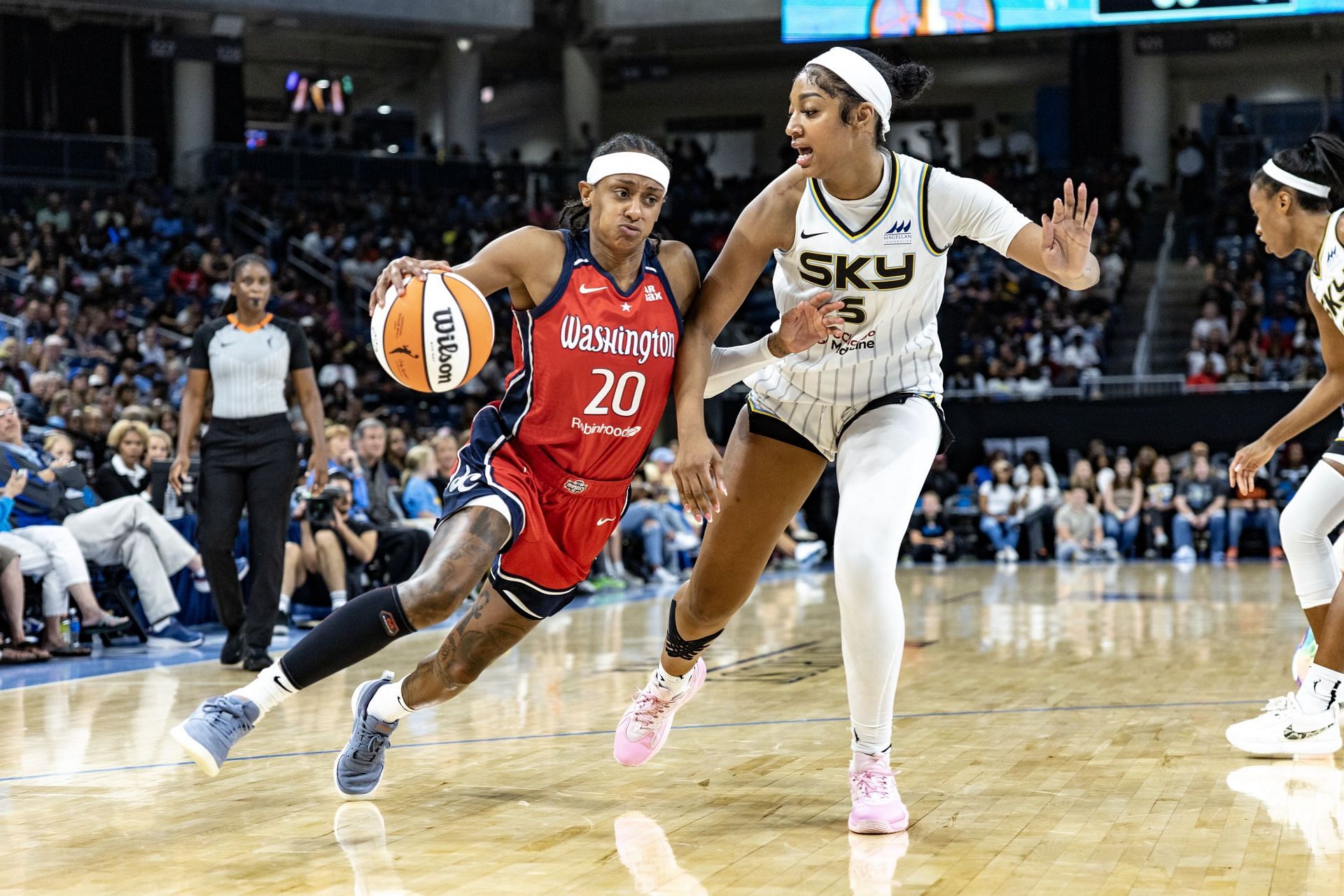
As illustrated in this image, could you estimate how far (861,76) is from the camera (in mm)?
3783

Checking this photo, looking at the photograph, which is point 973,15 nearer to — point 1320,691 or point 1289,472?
point 1289,472

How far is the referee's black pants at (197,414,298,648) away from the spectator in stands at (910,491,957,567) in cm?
920

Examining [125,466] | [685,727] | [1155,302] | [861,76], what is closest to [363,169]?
[1155,302]

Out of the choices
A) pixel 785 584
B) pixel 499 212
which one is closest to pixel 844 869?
pixel 785 584

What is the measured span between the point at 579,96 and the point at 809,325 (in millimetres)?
24061

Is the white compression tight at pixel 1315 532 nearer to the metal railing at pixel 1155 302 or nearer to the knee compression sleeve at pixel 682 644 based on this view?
the knee compression sleeve at pixel 682 644

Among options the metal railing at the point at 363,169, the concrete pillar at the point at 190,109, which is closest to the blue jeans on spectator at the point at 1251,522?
the metal railing at the point at 363,169

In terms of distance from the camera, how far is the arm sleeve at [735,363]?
404cm

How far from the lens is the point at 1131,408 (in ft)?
52.7

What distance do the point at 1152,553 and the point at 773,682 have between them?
399 inches

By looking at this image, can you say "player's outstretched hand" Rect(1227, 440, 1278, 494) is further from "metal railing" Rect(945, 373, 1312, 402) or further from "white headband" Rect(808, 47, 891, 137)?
Answer: "metal railing" Rect(945, 373, 1312, 402)

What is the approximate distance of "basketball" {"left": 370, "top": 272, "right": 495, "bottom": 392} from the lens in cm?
366

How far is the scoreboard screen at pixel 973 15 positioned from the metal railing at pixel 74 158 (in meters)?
9.90

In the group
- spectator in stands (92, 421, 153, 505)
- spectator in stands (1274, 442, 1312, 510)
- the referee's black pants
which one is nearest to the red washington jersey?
the referee's black pants
